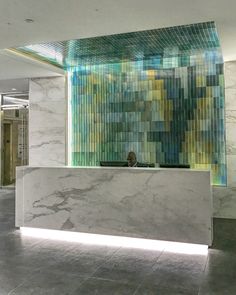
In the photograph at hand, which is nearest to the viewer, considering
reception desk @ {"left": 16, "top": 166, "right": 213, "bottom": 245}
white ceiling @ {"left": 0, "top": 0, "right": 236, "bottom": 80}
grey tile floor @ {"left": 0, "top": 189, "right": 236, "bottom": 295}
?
grey tile floor @ {"left": 0, "top": 189, "right": 236, "bottom": 295}

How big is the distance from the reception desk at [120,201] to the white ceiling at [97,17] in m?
2.05

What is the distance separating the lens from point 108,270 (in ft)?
12.2

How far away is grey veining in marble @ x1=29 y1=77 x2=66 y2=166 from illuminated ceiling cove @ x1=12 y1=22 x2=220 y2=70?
86 centimetres

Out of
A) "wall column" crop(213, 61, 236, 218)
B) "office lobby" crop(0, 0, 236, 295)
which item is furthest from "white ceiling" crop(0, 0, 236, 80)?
"wall column" crop(213, 61, 236, 218)

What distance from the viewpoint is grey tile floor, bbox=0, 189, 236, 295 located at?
323cm

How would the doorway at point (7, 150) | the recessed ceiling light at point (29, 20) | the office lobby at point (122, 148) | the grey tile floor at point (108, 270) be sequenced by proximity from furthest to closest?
the doorway at point (7, 150) → the recessed ceiling light at point (29, 20) → the office lobby at point (122, 148) → the grey tile floor at point (108, 270)

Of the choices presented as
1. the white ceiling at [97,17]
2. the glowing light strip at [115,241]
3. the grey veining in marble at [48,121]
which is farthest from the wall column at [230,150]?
the grey veining in marble at [48,121]

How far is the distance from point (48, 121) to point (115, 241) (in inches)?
170

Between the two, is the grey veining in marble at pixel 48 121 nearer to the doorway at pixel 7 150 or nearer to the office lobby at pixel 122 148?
the office lobby at pixel 122 148

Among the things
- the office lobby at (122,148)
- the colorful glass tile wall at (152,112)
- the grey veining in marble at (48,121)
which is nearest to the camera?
the office lobby at (122,148)

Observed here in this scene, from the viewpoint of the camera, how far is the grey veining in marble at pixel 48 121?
802cm

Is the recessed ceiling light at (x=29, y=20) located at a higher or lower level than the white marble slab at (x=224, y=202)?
higher

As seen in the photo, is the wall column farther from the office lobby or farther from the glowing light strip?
the glowing light strip

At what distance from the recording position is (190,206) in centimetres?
441
